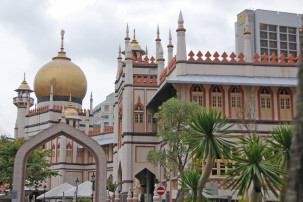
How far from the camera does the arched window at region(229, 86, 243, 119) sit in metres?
28.1

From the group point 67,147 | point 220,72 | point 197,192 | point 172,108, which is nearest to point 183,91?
point 220,72

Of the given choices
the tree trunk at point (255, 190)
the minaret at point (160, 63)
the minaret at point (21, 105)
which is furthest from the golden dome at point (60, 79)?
the tree trunk at point (255, 190)

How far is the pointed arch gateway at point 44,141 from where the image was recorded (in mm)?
26406

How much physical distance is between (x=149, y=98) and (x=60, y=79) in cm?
2078

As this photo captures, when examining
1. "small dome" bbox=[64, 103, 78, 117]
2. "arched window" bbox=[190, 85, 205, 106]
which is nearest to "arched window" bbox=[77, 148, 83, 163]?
"small dome" bbox=[64, 103, 78, 117]

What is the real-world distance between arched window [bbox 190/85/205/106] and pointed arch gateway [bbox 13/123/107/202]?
6.24m

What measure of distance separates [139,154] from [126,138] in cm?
157

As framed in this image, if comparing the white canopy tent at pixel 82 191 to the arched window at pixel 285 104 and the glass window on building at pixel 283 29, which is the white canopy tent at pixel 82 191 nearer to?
the arched window at pixel 285 104

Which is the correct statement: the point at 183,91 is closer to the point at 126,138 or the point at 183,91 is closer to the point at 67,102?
the point at 126,138

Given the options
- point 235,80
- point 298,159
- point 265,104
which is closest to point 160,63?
point 235,80

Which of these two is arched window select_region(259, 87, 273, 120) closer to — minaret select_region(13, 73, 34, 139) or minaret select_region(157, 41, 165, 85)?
minaret select_region(157, 41, 165, 85)

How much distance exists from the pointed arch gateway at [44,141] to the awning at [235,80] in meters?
5.93

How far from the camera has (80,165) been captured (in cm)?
5447

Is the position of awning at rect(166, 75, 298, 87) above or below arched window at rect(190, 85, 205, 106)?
above
